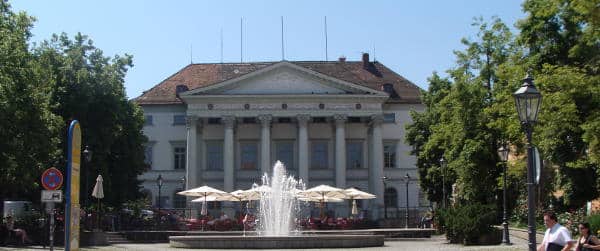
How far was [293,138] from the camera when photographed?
2699 inches

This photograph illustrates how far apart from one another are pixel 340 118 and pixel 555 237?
5286 centimetres

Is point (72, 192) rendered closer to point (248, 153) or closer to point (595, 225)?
point (595, 225)

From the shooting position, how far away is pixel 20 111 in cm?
3064

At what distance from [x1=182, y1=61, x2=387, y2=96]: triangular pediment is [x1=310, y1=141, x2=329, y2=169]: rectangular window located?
5.19m

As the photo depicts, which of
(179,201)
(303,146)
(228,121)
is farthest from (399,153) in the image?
(179,201)

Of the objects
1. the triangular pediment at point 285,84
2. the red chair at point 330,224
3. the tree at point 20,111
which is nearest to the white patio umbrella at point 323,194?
the red chair at point 330,224

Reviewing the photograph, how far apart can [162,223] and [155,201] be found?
86.0ft

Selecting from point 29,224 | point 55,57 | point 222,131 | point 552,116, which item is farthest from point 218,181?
point 552,116

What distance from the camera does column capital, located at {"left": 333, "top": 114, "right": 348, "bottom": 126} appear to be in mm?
65938

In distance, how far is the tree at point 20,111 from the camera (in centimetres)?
2981

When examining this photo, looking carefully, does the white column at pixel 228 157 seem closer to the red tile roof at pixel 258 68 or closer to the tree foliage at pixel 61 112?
the red tile roof at pixel 258 68

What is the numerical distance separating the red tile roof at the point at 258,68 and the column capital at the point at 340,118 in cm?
406

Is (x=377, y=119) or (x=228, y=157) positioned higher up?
(x=377, y=119)

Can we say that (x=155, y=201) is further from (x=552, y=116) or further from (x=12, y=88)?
(x=552, y=116)
